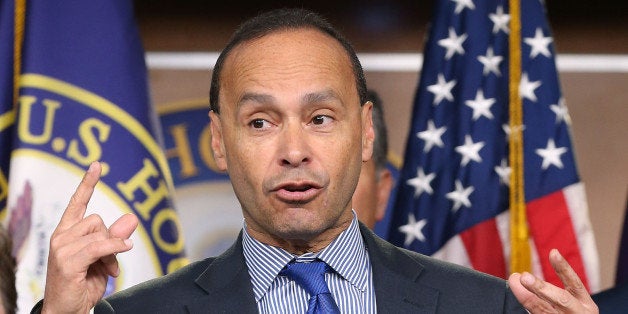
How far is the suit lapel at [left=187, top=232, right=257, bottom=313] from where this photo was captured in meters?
1.57

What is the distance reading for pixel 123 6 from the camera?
289 cm

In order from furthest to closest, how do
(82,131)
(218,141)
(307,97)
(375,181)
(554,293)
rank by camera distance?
(375,181), (82,131), (218,141), (307,97), (554,293)

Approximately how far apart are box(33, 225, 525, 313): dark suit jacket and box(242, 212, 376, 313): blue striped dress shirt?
18mm

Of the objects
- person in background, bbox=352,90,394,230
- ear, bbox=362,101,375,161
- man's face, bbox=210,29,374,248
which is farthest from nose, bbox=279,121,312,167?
person in background, bbox=352,90,394,230

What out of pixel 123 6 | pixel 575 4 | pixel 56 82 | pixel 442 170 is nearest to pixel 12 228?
pixel 56 82

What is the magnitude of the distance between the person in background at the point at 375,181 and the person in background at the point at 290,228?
1.09 meters

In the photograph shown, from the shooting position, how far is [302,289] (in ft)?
5.13

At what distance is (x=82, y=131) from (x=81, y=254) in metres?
1.39

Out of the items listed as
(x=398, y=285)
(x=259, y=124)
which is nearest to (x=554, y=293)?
(x=398, y=285)

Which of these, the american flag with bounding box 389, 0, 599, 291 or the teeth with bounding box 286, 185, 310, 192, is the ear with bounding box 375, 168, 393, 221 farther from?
the teeth with bounding box 286, 185, 310, 192

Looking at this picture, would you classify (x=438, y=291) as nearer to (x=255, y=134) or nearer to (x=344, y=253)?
(x=344, y=253)

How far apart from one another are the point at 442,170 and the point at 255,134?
4.63ft

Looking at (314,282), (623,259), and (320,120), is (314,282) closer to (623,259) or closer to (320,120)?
(320,120)

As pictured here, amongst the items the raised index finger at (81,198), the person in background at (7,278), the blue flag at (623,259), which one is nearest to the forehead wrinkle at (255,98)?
the raised index finger at (81,198)
